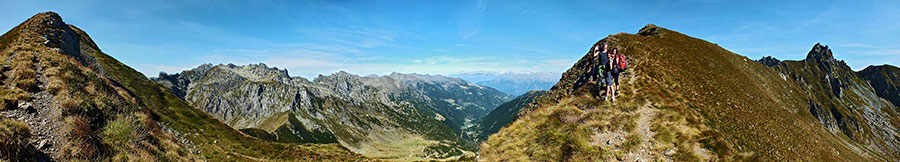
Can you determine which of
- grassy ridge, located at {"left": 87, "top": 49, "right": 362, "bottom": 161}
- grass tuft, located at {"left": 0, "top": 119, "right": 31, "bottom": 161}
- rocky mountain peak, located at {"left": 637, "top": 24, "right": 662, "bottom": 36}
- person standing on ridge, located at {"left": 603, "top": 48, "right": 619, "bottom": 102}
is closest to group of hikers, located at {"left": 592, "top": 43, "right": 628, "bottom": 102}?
person standing on ridge, located at {"left": 603, "top": 48, "right": 619, "bottom": 102}

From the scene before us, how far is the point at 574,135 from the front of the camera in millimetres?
19984

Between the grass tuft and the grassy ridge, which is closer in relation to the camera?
the grass tuft

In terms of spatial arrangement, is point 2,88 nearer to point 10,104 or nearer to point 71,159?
point 10,104

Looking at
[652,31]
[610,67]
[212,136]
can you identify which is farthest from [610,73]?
[212,136]

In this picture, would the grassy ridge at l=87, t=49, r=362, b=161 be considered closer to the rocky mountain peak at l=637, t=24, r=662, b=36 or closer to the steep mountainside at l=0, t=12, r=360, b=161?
the steep mountainside at l=0, t=12, r=360, b=161

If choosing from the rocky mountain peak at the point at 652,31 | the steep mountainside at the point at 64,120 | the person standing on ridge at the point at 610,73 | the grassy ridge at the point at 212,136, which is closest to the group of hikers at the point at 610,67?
the person standing on ridge at the point at 610,73

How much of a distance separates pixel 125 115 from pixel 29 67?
8271 mm

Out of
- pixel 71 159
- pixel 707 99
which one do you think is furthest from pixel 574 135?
pixel 71 159

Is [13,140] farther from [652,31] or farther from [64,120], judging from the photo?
[652,31]

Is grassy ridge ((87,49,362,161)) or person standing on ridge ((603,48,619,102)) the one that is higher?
person standing on ridge ((603,48,619,102))

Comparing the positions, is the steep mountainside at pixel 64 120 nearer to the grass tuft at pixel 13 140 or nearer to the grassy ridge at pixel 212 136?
the grass tuft at pixel 13 140

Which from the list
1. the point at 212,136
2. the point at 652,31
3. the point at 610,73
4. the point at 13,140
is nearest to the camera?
the point at 13,140

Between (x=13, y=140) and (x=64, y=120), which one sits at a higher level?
(x=64, y=120)

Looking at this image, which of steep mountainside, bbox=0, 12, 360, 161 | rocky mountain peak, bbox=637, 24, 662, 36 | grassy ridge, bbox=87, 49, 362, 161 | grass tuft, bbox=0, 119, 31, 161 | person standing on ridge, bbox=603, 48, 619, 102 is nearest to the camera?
grass tuft, bbox=0, 119, 31, 161
